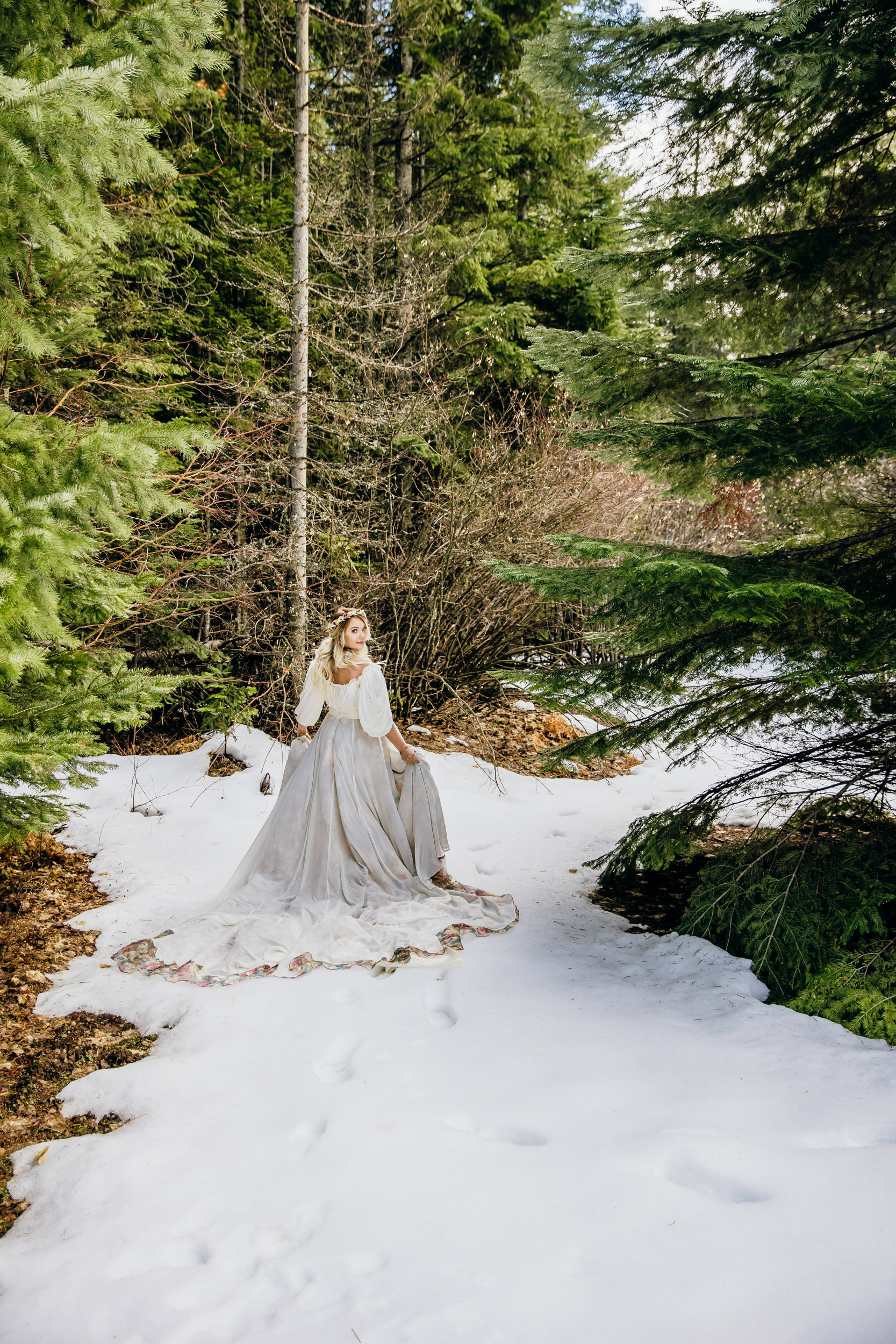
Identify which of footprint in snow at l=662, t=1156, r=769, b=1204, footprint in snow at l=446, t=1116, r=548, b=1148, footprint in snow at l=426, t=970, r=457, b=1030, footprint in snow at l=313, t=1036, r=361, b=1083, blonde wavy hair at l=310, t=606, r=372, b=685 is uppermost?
blonde wavy hair at l=310, t=606, r=372, b=685

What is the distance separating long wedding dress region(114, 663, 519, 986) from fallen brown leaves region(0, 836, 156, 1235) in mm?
501

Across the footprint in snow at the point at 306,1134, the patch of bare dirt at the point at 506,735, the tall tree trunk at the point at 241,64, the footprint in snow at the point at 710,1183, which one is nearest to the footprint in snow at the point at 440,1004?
the footprint in snow at the point at 306,1134

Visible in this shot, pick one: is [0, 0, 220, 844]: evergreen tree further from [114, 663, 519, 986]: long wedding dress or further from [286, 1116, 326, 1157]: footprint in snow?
[286, 1116, 326, 1157]: footprint in snow

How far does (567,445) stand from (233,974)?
13.5 feet

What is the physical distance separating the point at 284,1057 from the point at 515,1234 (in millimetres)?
1301

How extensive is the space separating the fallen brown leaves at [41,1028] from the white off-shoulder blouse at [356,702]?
185 centimetres

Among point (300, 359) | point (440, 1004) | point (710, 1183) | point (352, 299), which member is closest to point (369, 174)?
point (352, 299)

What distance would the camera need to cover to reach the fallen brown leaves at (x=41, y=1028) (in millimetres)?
2832

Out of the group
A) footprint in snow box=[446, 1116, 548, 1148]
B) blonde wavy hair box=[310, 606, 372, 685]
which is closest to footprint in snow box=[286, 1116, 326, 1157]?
footprint in snow box=[446, 1116, 548, 1148]

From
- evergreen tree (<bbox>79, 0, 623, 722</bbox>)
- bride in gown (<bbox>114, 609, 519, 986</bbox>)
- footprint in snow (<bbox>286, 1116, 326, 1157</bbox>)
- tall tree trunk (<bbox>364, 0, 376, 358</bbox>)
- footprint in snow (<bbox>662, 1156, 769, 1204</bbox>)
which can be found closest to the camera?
footprint in snow (<bbox>662, 1156, 769, 1204</bbox>)

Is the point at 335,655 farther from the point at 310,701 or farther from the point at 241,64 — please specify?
the point at 241,64

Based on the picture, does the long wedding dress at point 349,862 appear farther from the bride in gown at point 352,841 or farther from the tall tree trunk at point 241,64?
the tall tree trunk at point 241,64

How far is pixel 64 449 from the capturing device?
9.05 feet

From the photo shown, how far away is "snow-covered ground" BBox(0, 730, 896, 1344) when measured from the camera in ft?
6.56
